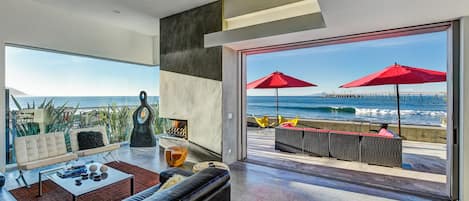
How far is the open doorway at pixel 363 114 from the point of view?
3.83 meters

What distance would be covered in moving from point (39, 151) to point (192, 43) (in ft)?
11.6

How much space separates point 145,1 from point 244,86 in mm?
2781

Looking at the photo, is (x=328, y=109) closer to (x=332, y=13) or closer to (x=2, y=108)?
(x=332, y=13)

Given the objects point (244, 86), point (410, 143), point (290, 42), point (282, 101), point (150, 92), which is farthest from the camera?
point (282, 101)

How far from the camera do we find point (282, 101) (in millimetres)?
12758

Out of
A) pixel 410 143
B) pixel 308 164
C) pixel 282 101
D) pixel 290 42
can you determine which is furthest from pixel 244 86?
pixel 282 101

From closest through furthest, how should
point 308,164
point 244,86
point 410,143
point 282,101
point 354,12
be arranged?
point 354,12 → point 308,164 → point 244,86 → point 410,143 → point 282,101

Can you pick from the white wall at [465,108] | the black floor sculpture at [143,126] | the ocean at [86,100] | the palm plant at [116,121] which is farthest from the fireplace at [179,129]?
the white wall at [465,108]

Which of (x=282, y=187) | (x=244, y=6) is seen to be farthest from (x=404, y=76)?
(x=244, y=6)

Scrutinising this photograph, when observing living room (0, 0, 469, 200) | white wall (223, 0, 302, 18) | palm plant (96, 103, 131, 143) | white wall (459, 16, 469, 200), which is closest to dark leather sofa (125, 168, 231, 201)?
living room (0, 0, 469, 200)

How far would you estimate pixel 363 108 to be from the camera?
31.2ft

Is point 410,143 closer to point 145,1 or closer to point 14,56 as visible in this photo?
point 145,1

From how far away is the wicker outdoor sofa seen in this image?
4402 millimetres

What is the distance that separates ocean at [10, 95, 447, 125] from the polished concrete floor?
5.61 ft
